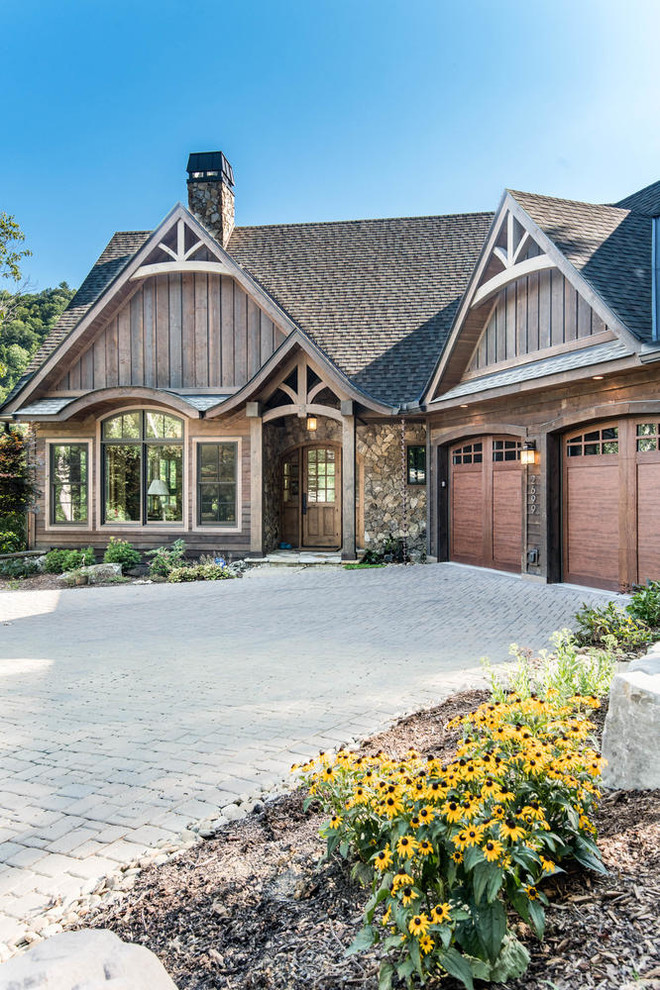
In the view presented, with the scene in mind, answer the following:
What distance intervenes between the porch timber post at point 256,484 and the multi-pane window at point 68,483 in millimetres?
3868

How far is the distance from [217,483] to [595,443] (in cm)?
774

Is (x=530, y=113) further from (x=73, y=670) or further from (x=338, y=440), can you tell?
(x=73, y=670)

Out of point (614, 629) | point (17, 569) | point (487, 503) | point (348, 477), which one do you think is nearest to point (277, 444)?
point (348, 477)

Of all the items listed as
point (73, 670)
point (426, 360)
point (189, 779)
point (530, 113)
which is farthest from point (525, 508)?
point (530, 113)

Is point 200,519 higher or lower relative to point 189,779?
higher

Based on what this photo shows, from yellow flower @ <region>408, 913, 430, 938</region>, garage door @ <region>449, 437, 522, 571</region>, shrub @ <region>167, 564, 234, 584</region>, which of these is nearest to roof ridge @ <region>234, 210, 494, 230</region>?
garage door @ <region>449, 437, 522, 571</region>

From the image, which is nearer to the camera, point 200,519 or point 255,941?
point 255,941

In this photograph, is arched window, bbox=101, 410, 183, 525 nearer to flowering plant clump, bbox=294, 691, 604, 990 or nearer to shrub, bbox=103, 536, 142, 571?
shrub, bbox=103, 536, 142, 571

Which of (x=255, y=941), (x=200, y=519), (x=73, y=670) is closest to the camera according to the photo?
(x=255, y=941)

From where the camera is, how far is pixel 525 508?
11.4 m

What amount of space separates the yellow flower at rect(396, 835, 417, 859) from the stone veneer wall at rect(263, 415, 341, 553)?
481 inches

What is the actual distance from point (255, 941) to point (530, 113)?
77.5ft

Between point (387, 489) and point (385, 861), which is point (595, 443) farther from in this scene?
point (385, 861)

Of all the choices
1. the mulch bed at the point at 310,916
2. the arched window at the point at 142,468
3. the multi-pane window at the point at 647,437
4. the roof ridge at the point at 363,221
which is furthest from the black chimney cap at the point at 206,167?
the mulch bed at the point at 310,916
